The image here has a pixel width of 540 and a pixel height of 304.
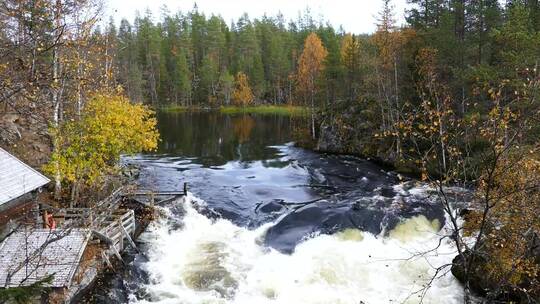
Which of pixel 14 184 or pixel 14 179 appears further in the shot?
pixel 14 179

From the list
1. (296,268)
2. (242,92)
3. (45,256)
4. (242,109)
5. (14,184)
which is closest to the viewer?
(45,256)

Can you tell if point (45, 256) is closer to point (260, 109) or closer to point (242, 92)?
point (260, 109)

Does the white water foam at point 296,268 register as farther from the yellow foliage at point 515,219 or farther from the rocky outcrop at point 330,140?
the rocky outcrop at point 330,140

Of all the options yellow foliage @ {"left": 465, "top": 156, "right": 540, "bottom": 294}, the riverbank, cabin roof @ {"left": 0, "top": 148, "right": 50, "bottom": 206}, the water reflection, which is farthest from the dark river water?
the riverbank

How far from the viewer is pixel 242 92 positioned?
102500mm

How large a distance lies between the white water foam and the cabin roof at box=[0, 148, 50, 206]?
21.8ft

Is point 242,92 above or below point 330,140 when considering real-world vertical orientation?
above

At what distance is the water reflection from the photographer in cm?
5009

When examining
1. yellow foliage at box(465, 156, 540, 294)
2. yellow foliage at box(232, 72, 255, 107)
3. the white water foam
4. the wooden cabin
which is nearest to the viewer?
yellow foliage at box(465, 156, 540, 294)

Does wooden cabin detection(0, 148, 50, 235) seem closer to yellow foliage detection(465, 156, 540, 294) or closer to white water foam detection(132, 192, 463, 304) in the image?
white water foam detection(132, 192, 463, 304)

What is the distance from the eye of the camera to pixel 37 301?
16625 mm

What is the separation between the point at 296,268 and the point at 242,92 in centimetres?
8373

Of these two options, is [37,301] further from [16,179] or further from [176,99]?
[176,99]

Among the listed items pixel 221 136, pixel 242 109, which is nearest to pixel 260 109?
pixel 242 109
